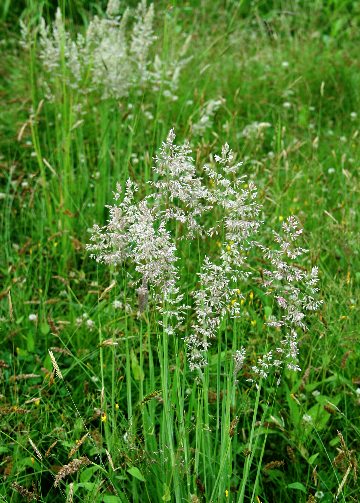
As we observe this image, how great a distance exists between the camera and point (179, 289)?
211 cm

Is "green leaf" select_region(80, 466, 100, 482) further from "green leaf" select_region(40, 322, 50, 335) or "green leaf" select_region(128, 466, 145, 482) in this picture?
"green leaf" select_region(40, 322, 50, 335)

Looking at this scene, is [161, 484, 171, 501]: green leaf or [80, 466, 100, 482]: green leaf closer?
[161, 484, 171, 501]: green leaf

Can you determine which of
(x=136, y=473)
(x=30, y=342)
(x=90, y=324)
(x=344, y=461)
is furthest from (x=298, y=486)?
(x=30, y=342)

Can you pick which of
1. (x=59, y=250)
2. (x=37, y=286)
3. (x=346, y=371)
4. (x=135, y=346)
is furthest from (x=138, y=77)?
(x=346, y=371)

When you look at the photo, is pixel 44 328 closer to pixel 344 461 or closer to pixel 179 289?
pixel 179 289

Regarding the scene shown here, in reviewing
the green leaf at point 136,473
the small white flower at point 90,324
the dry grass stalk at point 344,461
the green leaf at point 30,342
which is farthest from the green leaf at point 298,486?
the green leaf at point 30,342

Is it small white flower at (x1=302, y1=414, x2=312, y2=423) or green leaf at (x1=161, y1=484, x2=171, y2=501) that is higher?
green leaf at (x1=161, y1=484, x2=171, y2=501)

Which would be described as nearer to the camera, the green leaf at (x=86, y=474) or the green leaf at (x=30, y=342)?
the green leaf at (x=86, y=474)

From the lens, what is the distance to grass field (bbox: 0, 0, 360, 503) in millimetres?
Result: 1702

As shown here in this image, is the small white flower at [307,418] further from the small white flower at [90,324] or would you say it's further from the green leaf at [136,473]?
the small white flower at [90,324]

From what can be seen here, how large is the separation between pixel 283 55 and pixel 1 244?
2.49 m

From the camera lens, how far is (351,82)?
446 cm

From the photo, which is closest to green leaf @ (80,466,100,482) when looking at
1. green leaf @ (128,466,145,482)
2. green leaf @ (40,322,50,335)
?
green leaf @ (128,466,145,482)

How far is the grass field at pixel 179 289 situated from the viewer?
170 centimetres
